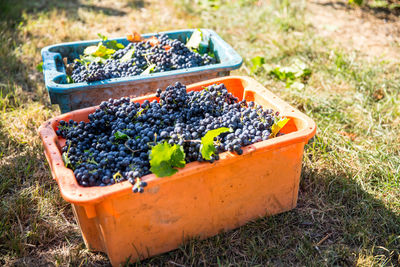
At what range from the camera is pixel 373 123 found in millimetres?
2826

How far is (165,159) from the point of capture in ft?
5.20

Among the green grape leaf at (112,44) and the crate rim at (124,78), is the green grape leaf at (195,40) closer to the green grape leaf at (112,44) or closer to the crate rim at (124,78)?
the crate rim at (124,78)

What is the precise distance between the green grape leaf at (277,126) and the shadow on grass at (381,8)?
3516 mm

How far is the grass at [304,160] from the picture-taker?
190cm

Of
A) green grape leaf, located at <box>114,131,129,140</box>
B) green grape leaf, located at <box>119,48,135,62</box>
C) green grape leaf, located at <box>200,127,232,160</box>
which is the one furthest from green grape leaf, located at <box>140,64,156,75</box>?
Answer: green grape leaf, located at <box>200,127,232,160</box>

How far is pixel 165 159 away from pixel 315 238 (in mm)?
1002

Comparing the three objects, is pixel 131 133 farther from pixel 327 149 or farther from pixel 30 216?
pixel 327 149

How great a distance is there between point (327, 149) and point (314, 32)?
6.91 ft

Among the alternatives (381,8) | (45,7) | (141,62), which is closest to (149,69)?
(141,62)

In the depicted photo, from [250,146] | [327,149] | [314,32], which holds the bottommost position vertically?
[327,149]

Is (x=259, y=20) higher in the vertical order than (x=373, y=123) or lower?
higher

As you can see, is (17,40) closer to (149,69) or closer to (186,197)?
(149,69)

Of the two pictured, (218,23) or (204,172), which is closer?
(204,172)

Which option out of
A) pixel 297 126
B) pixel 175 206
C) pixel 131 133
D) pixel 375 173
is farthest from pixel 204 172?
pixel 375 173
